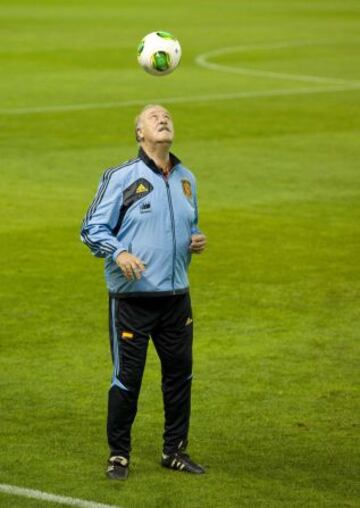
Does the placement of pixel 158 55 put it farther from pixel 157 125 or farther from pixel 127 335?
pixel 127 335

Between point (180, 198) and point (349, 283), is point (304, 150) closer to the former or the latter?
point (349, 283)

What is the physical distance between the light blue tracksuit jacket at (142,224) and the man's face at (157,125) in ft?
0.49

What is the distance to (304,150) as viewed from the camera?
23359 millimetres

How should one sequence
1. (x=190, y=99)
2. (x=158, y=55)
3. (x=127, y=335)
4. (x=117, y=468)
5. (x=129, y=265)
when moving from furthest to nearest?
(x=190, y=99) < (x=158, y=55) < (x=117, y=468) < (x=127, y=335) < (x=129, y=265)

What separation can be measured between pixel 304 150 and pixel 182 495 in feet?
47.7

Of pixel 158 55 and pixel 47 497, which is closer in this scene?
pixel 47 497

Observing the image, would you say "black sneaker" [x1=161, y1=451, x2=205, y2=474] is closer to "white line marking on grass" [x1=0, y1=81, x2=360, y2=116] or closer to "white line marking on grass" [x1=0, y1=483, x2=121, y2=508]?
"white line marking on grass" [x1=0, y1=483, x2=121, y2=508]

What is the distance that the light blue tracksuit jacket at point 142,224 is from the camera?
9258 millimetres

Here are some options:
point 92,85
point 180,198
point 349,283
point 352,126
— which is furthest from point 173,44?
point 92,85

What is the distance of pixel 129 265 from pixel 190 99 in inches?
798

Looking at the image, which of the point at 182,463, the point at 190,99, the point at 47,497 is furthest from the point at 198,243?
the point at 190,99

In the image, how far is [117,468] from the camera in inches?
373

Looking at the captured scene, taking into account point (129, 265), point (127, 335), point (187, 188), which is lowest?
point (127, 335)

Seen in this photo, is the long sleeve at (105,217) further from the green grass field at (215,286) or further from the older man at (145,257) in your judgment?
the green grass field at (215,286)
